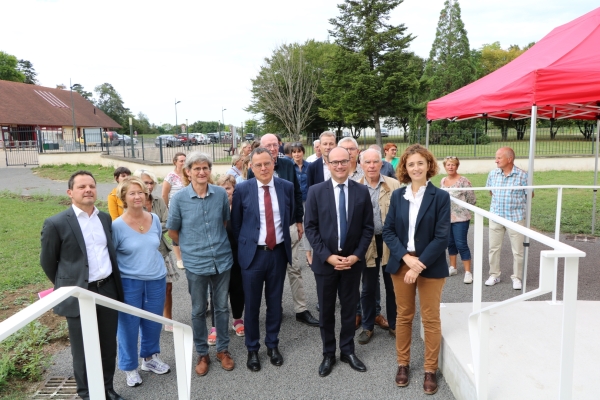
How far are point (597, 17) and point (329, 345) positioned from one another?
566 centimetres

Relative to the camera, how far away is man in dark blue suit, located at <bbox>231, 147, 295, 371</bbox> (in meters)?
3.86

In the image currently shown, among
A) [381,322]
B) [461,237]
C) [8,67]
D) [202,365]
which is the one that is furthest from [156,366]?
[8,67]

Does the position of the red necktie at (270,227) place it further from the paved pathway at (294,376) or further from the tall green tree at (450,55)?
the tall green tree at (450,55)

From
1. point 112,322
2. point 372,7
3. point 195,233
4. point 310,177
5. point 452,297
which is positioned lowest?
point 452,297

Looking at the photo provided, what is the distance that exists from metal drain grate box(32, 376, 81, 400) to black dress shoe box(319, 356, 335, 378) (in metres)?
1.95

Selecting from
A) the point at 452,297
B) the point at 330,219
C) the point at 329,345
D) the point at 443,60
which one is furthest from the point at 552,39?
the point at 443,60

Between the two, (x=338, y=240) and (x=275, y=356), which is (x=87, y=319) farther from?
(x=275, y=356)

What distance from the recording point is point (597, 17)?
19.2ft

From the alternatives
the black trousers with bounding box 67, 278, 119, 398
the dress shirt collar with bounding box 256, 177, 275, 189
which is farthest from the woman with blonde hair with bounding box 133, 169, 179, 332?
the dress shirt collar with bounding box 256, 177, 275, 189

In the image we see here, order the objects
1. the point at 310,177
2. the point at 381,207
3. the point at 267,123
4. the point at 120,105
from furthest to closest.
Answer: the point at 120,105
the point at 267,123
the point at 310,177
the point at 381,207

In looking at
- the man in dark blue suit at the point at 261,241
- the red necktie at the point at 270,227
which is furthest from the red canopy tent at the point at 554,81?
the red necktie at the point at 270,227

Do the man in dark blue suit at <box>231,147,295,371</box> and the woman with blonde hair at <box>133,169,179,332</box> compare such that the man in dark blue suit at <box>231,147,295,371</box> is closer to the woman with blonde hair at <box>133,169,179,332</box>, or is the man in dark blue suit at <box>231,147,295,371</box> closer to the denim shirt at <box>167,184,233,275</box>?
the denim shirt at <box>167,184,233,275</box>

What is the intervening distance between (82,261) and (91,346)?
1.31 meters

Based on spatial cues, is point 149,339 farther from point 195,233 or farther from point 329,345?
point 329,345
